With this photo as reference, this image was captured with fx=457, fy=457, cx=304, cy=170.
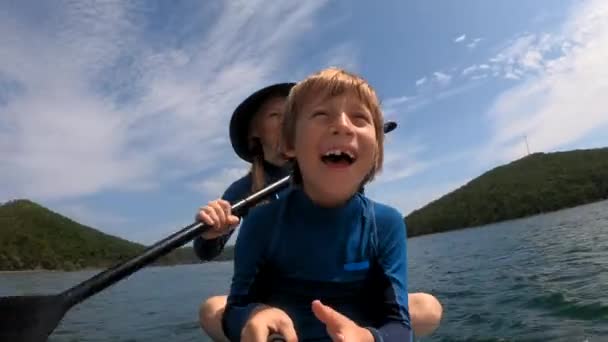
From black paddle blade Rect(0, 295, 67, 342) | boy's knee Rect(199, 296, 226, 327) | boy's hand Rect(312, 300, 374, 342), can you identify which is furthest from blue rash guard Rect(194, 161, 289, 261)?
boy's hand Rect(312, 300, 374, 342)

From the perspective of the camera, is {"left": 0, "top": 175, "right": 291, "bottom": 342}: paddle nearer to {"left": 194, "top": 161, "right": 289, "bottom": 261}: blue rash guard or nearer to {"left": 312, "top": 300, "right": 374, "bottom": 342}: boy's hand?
{"left": 194, "top": 161, "right": 289, "bottom": 261}: blue rash guard

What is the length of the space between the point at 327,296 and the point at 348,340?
2.00ft

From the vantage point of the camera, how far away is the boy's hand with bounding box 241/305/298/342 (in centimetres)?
148

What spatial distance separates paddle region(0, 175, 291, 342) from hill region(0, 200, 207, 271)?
84023 mm

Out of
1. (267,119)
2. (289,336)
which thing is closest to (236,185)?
(267,119)

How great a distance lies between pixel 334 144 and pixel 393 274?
0.60 metres

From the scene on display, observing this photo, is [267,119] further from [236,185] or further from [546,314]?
[546,314]

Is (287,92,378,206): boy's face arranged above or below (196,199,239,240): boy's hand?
above

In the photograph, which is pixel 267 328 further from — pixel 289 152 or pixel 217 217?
pixel 217 217

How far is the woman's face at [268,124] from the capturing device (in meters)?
4.00

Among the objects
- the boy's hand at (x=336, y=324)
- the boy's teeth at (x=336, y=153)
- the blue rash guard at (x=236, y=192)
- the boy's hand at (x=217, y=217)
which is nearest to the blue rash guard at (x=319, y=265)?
the boy's teeth at (x=336, y=153)

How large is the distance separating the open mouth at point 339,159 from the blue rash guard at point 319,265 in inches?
8.2

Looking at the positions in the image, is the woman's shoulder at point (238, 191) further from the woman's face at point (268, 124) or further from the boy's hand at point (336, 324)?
the boy's hand at point (336, 324)

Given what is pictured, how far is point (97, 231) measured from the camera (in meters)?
141
